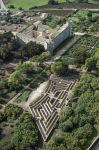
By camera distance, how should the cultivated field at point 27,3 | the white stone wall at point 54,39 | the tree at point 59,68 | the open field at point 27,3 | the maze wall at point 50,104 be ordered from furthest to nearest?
the open field at point 27,3 < the cultivated field at point 27,3 < the white stone wall at point 54,39 < the tree at point 59,68 < the maze wall at point 50,104

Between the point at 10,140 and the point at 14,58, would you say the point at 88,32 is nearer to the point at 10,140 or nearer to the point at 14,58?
the point at 14,58

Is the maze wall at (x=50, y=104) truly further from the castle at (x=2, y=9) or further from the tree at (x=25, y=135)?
the castle at (x=2, y=9)

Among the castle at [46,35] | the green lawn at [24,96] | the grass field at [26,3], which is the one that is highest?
the castle at [46,35]

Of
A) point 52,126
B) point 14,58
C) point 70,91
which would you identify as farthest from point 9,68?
point 52,126

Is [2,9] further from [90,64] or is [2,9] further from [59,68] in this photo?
[90,64]

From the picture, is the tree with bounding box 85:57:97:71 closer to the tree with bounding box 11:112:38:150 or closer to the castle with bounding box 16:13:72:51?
the castle with bounding box 16:13:72:51

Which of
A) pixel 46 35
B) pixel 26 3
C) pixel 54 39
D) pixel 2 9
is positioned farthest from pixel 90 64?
pixel 26 3

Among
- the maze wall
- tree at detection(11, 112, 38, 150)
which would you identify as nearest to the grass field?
the maze wall

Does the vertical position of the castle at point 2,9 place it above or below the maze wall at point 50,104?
above

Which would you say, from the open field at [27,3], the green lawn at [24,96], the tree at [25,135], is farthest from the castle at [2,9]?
the tree at [25,135]
